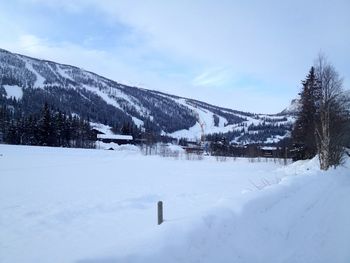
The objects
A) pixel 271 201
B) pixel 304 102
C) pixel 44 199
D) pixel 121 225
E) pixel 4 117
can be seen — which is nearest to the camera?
pixel 271 201

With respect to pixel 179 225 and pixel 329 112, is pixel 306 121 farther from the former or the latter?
pixel 179 225

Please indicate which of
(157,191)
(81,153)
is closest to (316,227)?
(157,191)

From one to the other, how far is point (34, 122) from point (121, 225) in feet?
226

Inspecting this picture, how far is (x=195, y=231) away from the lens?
23.9 feet

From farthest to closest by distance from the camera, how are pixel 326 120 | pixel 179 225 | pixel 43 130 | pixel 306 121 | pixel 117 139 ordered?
pixel 117 139 → pixel 43 130 → pixel 306 121 → pixel 326 120 → pixel 179 225

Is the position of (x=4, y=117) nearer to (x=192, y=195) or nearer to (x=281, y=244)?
(x=192, y=195)

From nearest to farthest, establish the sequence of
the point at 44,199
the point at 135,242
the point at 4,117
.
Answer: the point at 135,242
the point at 44,199
the point at 4,117

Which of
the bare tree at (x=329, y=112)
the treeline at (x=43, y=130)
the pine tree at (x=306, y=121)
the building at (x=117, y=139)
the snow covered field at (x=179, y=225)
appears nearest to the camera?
the snow covered field at (x=179, y=225)

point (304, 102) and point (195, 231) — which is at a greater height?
point (304, 102)

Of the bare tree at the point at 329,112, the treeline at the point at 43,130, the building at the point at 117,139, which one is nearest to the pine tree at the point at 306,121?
the bare tree at the point at 329,112

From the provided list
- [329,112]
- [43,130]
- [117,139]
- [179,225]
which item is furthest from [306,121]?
[117,139]

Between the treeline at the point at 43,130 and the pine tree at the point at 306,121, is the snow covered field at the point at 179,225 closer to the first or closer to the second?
the pine tree at the point at 306,121

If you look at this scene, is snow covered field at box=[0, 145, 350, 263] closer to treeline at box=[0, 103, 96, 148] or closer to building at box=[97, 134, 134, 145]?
treeline at box=[0, 103, 96, 148]

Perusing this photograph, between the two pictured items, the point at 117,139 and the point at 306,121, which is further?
the point at 117,139
